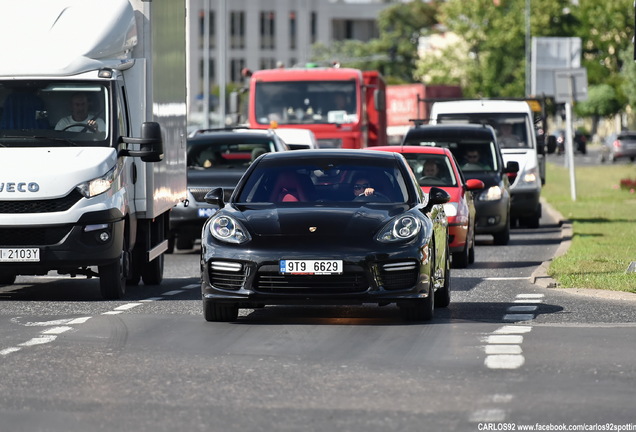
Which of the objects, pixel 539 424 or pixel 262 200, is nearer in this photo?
pixel 539 424

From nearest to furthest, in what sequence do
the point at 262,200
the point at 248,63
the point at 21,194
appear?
the point at 262,200
the point at 21,194
the point at 248,63

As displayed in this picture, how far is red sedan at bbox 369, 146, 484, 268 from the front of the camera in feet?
70.4

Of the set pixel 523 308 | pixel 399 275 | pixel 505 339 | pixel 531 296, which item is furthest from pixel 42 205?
pixel 505 339

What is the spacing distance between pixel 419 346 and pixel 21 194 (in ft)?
16.6

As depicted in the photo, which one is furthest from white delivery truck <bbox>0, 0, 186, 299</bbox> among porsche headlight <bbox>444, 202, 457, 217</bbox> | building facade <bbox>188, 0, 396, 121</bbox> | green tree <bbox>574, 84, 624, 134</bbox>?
building facade <bbox>188, 0, 396, 121</bbox>

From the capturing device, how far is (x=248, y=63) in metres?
151

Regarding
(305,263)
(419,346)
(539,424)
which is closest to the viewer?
(539,424)

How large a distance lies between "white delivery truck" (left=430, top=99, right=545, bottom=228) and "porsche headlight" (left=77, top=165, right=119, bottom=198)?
15.1 metres

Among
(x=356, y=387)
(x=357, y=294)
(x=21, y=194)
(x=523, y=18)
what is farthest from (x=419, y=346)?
(x=523, y=18)

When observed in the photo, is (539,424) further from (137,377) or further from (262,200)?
(262,200)

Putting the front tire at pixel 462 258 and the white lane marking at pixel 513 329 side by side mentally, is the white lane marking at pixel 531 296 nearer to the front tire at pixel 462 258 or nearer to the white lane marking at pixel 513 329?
the white lane marking at pixel 513 329

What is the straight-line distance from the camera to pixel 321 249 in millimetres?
13352

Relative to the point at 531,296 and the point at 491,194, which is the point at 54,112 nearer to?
the point at 531,296

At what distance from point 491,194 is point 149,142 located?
10.5 m
